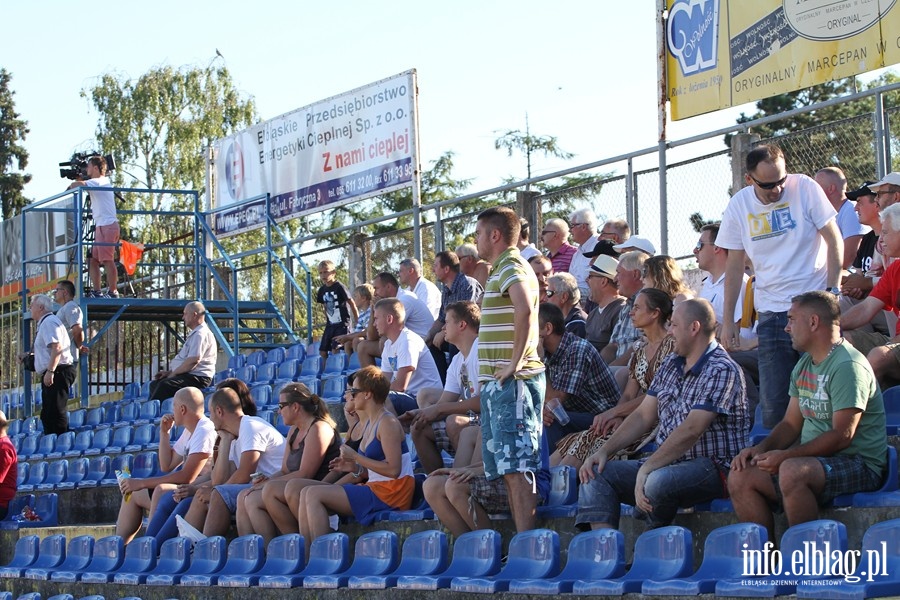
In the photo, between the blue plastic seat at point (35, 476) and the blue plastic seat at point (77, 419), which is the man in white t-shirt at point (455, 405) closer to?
the blue plastic seat at point (35, 476)

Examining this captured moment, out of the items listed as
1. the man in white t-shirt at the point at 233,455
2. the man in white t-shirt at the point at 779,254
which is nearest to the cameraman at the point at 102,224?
the man in white t-shirt at the point at 233,455

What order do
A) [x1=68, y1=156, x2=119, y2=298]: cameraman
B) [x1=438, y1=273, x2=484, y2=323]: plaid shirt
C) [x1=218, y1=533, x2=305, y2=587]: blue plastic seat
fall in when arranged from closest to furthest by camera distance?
[x1=218, y1=533, x2=305, y2=587]: blue plastic seat → [x1=438, y1=273, x2=484, y2=323]: plaid shirt → [x1=68, y1=156, x2=119, y2=298]: cameraman

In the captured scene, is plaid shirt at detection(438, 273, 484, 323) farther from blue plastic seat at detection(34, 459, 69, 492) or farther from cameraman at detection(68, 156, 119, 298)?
cameraman at detection(68, 156, 119, 298)

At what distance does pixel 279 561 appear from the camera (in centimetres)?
724

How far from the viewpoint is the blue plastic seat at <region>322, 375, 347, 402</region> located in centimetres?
1074

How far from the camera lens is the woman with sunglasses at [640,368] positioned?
631 cm

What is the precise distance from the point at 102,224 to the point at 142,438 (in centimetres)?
378

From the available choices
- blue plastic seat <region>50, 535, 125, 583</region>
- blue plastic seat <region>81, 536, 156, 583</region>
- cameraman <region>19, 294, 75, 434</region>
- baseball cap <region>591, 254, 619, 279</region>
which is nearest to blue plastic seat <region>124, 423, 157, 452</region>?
cameraman <region>19, 294, 75, 434</region>

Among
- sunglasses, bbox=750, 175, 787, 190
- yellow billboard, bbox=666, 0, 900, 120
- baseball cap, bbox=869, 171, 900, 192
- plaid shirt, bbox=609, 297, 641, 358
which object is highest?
yellow billboard, bbox=666, 0, 900, 120

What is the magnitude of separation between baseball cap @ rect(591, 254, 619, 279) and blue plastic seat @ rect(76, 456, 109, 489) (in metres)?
5.27

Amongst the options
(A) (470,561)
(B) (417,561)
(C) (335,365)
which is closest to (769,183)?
(A) (470,561)

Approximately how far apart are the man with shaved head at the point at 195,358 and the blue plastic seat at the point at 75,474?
1.25 metres

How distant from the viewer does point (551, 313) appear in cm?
680

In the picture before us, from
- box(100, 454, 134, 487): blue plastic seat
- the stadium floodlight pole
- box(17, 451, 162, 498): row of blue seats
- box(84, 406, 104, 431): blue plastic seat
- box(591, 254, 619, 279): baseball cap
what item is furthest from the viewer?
box(84, 406, 104, 431): blue plastic seat
